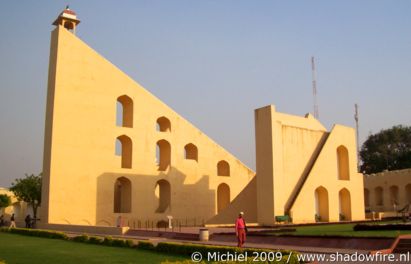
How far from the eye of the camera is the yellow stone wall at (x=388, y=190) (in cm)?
3243

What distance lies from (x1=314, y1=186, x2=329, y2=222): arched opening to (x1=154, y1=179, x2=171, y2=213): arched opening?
8.13 m

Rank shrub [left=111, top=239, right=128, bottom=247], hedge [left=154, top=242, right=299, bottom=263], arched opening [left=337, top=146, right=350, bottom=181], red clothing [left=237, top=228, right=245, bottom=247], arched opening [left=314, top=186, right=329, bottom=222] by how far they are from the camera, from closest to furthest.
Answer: hedge [left=154, top=242, right=299, bottom=263], red clothing [left=237, top=228, right=245, bottom=247], shrub [left=111, top=239, right=128, bottom=247], arched opening [left=314, top=186, right=329, bottom=222], arched opening [left=337, top=146, right=350, bottom=181]

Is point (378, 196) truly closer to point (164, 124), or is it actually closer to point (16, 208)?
point (164, 124)

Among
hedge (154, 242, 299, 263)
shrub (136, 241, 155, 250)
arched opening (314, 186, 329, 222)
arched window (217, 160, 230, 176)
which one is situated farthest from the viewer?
arched window (217, 160, 230, 176)

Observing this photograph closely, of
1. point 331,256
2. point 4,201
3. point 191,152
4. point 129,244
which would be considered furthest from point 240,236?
point 4,201

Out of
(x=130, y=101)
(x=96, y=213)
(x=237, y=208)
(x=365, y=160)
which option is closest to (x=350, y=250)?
(x=237, y=208)

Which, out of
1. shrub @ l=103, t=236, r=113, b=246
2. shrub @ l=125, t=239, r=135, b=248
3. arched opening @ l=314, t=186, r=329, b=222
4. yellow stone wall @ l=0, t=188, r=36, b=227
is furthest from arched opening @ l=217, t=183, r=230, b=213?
yellow stone wall @ l=0, t=188, r=36, b=227

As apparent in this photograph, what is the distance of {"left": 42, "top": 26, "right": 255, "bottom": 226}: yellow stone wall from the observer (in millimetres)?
22312

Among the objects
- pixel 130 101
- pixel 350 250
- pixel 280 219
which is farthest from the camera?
pixel 130 101

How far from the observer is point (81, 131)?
23094 mm

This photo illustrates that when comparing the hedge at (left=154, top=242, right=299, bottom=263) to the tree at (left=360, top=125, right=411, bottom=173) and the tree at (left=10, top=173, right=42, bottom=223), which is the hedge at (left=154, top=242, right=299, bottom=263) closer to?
the tree at (left=10, top=173, right=42, bottom=223)

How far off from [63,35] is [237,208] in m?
12.5

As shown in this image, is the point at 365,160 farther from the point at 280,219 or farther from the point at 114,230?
the point at 114,230

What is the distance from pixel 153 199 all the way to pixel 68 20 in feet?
35.4
